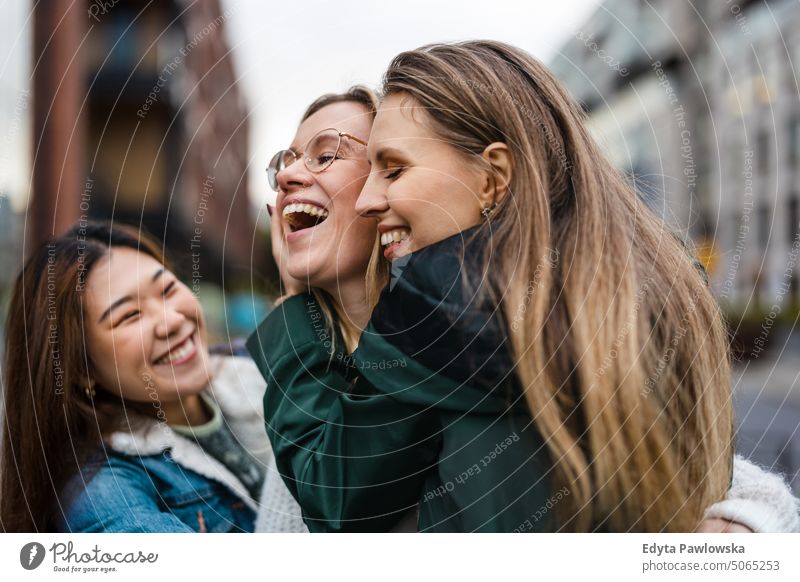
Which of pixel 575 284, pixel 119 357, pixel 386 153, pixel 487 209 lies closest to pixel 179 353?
pixel 119 357

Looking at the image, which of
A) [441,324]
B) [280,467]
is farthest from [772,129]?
[280,467]

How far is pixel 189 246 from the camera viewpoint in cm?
Result: 168

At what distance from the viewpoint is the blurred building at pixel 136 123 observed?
1.63 m

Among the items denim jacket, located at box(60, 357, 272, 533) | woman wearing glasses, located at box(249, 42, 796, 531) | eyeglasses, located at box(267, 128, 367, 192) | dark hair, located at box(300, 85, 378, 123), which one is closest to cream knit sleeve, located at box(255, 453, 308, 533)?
denim jacket, located at box(60, 357, 272, 533)

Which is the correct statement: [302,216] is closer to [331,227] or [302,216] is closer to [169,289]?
[331,227]

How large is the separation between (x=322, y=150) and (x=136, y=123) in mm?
571

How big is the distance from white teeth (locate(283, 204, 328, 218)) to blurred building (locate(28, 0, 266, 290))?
153 millimetres

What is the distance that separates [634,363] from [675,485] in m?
0.27

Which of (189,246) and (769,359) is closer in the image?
(189,246)

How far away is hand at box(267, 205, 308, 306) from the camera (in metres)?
1.46

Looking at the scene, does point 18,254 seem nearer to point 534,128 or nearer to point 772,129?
point 534,128

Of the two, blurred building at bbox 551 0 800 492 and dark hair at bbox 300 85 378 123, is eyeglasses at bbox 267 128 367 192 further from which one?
blurred building at bbox 551 0 800 492

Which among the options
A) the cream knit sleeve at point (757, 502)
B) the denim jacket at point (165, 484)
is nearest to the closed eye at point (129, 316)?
the denim jacket at point (165, 484)

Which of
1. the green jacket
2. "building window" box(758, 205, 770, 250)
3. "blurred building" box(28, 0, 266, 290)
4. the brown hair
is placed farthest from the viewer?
→ "building window" box(758, 205, 770, 250)
